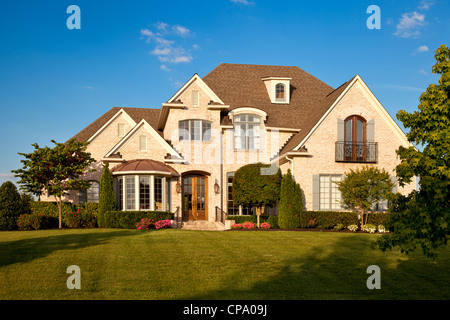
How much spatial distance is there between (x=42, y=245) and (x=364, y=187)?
15.8m

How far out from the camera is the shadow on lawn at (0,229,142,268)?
13398mm

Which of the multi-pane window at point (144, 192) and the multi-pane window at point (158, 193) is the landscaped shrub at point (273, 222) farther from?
the multi-pane window at point (144, 192)

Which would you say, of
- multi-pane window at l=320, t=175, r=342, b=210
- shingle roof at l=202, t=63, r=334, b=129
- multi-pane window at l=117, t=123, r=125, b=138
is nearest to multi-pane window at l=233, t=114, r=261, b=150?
shingle roof at l=202, t=63, r=334, b=129

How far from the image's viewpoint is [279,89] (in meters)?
30.6

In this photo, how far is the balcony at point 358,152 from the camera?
82.8ft

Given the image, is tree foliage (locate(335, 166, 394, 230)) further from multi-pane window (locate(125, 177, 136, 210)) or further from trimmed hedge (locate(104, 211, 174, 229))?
multi-pane window (locate(125, 177, 136, 210))

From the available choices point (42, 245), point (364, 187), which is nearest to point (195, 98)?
point (364, 187)

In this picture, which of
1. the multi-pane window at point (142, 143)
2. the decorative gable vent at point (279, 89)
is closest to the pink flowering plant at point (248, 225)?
the multi-pane window at point (142, 143)

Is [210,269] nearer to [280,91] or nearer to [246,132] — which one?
[246,132]

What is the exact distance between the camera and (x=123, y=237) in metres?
18.1

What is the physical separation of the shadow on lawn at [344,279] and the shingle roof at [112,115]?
19.8 meters

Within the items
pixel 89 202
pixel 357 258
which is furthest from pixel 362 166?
pixel 89 202
